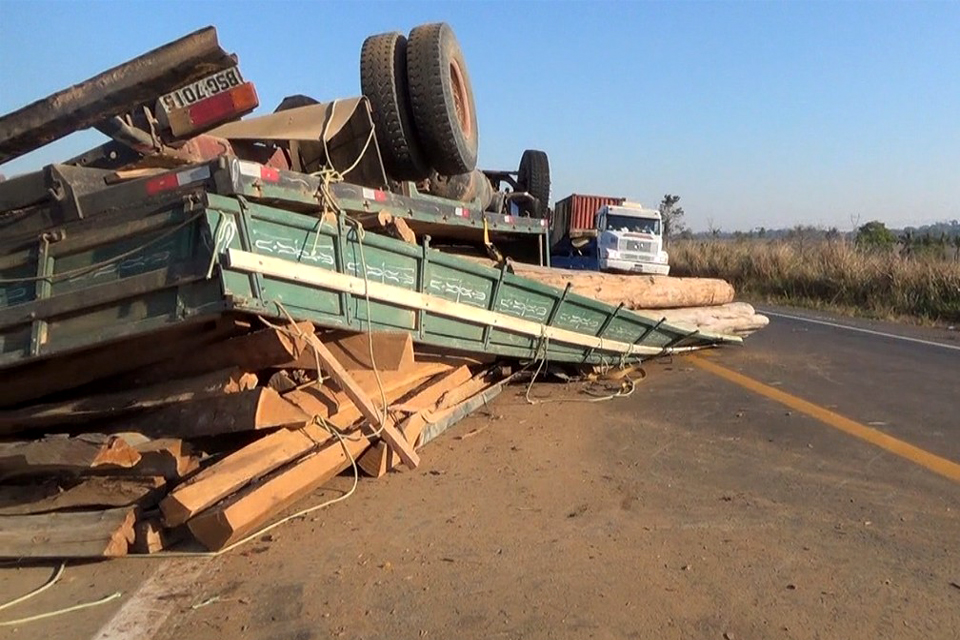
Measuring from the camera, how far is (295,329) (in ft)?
14.6

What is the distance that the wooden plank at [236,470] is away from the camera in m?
3.95

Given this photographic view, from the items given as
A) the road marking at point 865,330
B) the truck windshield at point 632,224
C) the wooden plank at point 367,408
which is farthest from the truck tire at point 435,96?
the truck windshield at point 632,224

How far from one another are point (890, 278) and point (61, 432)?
16646mm

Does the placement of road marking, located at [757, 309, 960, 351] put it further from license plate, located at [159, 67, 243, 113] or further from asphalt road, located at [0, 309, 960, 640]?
license plate, located at [159, 67, 243, 113]

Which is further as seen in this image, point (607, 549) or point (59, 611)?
point (607, 549)

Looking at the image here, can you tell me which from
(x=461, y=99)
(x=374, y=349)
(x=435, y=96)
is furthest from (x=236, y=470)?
(x=461, y=99)

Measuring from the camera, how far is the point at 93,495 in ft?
14.3

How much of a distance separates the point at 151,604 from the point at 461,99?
18.3ft

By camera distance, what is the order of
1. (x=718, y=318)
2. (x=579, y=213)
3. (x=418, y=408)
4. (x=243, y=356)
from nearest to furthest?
1. (x=243, y=356)
2. (x=418, y=408)
3. (x=718, y=318)
4. (x=579, y=213)

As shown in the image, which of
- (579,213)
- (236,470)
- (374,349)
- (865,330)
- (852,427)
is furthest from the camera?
(579,213)

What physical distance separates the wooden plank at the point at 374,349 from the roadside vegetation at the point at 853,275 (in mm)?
12472

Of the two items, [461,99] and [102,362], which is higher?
[461,99]

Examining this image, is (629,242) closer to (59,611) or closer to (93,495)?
(93,495)

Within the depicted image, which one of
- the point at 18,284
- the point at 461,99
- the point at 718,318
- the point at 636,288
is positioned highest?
the point at 461,99
